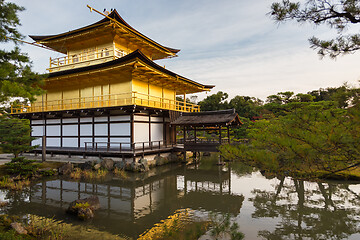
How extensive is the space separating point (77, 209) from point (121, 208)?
67.6 inches

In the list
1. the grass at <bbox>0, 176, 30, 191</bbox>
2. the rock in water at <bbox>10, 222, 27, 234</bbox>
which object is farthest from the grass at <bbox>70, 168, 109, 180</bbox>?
the rock in water at <bbox>10, 222, 27, 234</bbox>

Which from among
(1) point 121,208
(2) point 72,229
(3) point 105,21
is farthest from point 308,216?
(3) point 105,21

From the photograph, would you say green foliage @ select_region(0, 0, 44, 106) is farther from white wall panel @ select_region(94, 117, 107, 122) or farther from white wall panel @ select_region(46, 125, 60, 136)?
white wall panel @ select_region(46, 125, 60, 136)

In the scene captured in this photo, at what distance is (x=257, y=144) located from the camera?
5191mm

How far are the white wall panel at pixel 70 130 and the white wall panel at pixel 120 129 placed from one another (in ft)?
13.6

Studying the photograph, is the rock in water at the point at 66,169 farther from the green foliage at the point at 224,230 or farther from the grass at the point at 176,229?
the green foliage at the point at 224,230

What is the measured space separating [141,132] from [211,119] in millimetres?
5912

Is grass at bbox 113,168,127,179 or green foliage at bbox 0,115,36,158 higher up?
green foliage at bbox 0,115,36,158

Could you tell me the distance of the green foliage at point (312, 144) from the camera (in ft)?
11.8

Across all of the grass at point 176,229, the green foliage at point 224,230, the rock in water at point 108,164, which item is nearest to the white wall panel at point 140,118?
the rock in water at point 108,164

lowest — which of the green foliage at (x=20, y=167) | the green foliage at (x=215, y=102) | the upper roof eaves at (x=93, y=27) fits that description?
the green foliage at (x=20, y=167)

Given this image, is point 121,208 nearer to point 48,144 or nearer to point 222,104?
point 48,144

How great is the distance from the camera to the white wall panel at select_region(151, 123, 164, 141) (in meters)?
19.8

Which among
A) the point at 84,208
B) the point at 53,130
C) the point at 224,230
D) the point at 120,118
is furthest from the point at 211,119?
the point at 53,130
